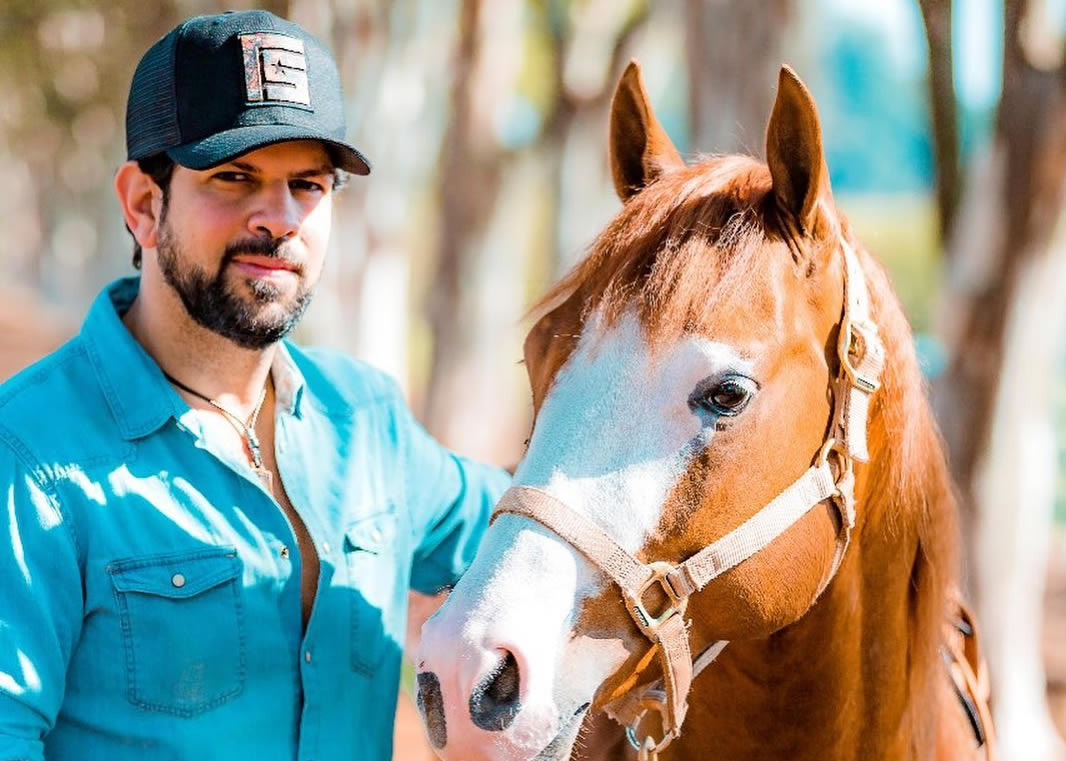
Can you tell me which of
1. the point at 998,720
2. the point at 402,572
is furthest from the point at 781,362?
the point at 998,720

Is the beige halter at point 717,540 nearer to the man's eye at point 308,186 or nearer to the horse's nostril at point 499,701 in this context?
the horse's nostril at point 499,701

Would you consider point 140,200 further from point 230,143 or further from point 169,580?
point 169,580

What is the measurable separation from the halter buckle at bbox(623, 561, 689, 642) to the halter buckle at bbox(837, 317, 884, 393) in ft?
1.78

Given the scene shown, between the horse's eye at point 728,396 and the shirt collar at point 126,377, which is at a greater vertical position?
the shirt collar at point 126,377

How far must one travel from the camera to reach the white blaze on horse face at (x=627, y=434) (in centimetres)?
219

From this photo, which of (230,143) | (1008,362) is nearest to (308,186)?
(230,143)

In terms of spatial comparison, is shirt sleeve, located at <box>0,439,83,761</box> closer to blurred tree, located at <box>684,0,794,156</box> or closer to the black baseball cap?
the black baseball cap

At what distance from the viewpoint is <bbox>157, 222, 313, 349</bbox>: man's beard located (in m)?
2.67

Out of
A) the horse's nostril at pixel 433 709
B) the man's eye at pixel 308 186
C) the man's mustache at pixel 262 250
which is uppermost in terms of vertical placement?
the man's eye at pixel 308 186

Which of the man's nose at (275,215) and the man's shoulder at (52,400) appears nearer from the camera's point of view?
the man's shoulder at (52,400)

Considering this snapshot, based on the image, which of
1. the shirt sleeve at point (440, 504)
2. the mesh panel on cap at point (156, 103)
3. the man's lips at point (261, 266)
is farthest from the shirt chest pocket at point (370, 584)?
the mesh panel on cap at point (156, 103)

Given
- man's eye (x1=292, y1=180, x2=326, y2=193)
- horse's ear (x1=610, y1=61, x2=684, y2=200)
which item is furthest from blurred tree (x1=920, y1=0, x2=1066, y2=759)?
man's eye (x1=292, y1=180, x2=326, y2=193)

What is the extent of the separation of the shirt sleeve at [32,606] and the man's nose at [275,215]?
715mm

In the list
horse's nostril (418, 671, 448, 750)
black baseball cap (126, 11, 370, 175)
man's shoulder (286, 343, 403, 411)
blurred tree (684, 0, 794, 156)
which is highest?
blurred tree (684, 0, 794, 156)
